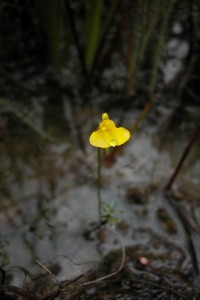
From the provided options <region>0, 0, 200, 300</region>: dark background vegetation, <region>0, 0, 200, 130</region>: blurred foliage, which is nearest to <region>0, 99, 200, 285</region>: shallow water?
<region>0, 0, 200, 300</region>: dark background vegetation

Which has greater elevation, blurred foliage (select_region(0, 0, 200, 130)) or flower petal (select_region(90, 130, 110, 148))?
blurred foliage (select_region(0, 0, 200, 130))

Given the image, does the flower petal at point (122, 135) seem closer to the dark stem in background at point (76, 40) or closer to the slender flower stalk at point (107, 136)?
the slender flower stalk at point (107, 136)

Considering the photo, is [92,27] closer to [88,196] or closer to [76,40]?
[76,40]

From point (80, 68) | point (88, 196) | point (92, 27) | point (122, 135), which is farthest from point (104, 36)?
point (122, 135)

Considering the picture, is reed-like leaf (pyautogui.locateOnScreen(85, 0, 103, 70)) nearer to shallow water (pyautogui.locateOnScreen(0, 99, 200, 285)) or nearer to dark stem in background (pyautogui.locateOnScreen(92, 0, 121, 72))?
dark stem in background (pyautogui.locateOnScreen(92, 0, 121, 72))

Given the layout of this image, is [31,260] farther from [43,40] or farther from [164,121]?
[43,40]

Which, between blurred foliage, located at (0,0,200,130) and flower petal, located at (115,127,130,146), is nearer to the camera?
flower petal, located at (115,127,130,146)

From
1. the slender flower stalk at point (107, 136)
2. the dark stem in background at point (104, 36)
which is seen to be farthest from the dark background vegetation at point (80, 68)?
the slender flower stalk at point (107, 136)

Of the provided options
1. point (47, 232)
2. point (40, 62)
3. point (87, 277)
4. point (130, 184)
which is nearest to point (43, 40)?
point (40, 62)
